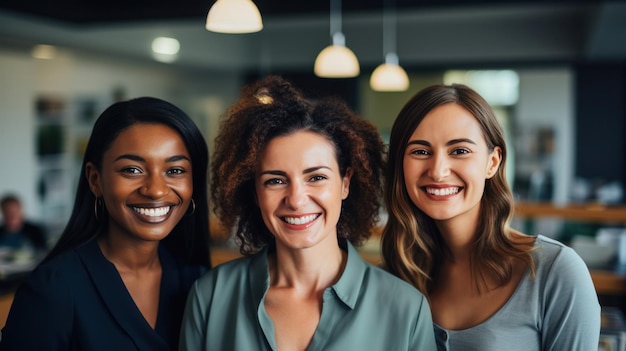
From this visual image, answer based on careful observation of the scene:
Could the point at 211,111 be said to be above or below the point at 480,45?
below

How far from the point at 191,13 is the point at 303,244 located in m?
5.34

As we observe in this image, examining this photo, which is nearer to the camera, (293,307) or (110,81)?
(293,307)

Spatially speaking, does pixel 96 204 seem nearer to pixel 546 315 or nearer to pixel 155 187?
pixel 155 187

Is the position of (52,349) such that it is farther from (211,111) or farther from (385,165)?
(211,111)

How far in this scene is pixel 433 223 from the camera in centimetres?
219

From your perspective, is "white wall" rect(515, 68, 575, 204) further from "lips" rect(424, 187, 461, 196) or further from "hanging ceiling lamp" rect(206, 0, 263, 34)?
"lips" rect(424, 187, 461, 196)

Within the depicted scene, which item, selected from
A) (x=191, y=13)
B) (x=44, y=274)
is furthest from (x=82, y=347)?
(x=191, y=13)

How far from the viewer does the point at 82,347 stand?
1848mm

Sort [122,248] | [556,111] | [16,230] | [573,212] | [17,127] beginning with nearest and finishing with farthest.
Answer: [122,248] < [573,212] < [16,230] < [17,127] < [556,111]

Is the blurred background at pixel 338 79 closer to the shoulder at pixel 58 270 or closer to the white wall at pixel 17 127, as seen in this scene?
the white wall at pixel 17 127

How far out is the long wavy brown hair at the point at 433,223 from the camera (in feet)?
6.46

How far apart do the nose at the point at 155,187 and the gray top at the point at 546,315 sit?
3.02 ft

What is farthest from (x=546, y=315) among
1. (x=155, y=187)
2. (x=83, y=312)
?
(x=83, y=312)

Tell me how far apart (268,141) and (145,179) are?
1.26ft
